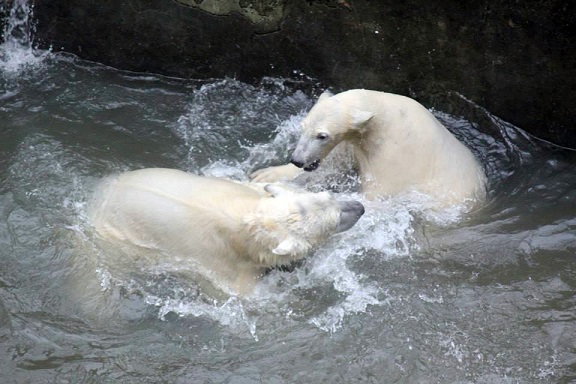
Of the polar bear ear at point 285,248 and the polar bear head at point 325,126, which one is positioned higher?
the polar bear head at point 325,126

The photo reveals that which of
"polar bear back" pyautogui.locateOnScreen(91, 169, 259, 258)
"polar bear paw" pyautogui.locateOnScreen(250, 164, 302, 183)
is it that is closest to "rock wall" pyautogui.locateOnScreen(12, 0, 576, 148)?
"polar bear paw" pyautogui.locateOnScreen(250, 164, 302, 183)

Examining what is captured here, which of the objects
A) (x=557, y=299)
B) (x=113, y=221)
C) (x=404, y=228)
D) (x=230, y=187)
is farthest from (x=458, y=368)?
(x=113, y=221)

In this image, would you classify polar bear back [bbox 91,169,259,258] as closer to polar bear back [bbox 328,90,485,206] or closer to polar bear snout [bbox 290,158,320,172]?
polar bear snout [bbox 290,158,320,172]

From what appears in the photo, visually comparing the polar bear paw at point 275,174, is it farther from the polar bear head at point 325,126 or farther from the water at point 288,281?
the polar bear head at point 325,126

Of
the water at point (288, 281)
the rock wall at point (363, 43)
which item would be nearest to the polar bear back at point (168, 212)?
the water at point (288, 281)

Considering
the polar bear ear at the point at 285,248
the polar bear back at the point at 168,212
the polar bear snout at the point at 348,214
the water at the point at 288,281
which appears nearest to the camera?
the water at the point at 288,281

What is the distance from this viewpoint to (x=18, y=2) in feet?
24.1

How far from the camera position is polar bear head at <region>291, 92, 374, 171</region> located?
571 cm

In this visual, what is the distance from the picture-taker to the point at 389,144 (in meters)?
5.86

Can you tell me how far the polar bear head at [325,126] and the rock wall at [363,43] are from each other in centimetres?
129

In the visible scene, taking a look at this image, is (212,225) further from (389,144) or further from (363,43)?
(363,43)

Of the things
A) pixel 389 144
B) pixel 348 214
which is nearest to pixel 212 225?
pixel 348 214

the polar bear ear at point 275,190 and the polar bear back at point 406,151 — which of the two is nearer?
the polar bear ear at point 275,190

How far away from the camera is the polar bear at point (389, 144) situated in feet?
18.8
